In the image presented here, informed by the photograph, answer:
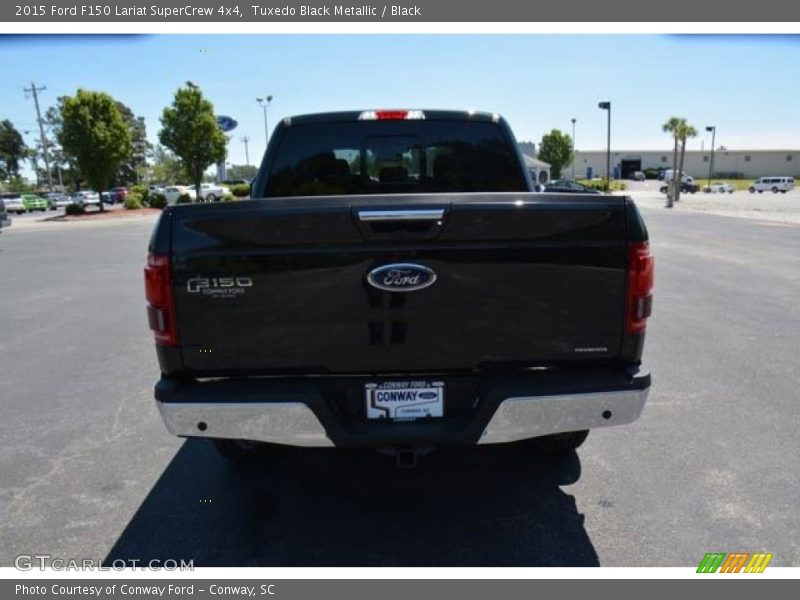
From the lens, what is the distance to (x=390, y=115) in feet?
13.9

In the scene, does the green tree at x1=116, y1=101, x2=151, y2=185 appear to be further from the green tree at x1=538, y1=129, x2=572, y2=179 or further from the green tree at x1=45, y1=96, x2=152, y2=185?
the green tree at x1=538, y1=129, x2=572, y2=179

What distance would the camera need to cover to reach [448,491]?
3.38m

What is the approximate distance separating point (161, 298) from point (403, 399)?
1.21 meters

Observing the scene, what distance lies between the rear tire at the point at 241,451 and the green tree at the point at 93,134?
34620mm

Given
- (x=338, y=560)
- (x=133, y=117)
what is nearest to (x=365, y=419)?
(x=338, y=560)

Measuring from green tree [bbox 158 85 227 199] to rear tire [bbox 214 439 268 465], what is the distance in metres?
38.3

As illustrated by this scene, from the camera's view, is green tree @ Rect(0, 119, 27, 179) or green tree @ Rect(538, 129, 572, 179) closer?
green tree @ Rect(538, 129, 572, 179)

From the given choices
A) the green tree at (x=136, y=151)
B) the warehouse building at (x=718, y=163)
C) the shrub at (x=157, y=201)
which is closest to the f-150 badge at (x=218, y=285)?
the shrub at (x=157, y=201)

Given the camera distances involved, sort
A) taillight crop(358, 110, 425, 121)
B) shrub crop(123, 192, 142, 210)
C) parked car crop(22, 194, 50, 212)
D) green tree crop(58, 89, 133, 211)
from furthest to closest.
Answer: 1. parked car crop(22, 194, 50, 212)
2. shrub crop(123, 192, 142, 210)
3. green tree crop(58, 89, 133, 211)
4. taillight crop(358, 110, 425, 121)

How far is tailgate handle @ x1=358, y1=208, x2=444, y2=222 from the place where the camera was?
8.29 feet

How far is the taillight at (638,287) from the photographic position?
268 cm

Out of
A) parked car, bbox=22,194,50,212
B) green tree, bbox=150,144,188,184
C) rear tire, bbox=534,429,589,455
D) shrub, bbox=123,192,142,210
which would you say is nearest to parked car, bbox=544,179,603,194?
rear tire, bbox=534,429,589,455

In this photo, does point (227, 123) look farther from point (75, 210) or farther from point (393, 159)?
point (393, 159)

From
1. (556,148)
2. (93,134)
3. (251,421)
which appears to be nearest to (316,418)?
(251,421)
